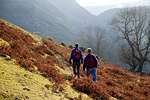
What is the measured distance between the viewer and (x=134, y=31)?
6712cm

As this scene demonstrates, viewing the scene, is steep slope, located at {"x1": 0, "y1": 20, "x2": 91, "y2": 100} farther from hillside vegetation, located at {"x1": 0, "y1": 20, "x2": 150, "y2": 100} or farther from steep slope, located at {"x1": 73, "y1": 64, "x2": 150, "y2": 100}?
steep slope, located at {"x1": 73, "y1": 64, "x2": 150, "y2": 100}

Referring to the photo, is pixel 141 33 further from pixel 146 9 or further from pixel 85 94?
pixel 85 94

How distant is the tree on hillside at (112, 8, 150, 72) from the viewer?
2557 inches

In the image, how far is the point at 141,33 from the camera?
67250 mm

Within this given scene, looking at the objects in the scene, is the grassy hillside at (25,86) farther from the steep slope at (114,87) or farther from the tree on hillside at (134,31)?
the tree on hillside at (134,31)

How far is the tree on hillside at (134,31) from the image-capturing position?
6494 cm

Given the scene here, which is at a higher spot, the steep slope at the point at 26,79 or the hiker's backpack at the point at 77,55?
the hiker's backpack at the point at 77,55

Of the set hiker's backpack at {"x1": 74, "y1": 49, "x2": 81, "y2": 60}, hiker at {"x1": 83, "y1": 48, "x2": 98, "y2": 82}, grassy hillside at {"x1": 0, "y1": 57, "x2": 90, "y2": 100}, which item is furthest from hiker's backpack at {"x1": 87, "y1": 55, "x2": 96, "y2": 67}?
grassy hillside at {"x1": 0, "y1": 57, "x2": 90, "y2": 100}

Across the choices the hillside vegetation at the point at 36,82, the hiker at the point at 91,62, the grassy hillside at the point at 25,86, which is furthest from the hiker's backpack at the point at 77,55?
the grassy hillside at the point at 25,86

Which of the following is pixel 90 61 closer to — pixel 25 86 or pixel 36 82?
pixel 36 82

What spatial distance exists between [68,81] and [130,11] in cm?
5259

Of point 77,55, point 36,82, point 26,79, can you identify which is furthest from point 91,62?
point 26,79

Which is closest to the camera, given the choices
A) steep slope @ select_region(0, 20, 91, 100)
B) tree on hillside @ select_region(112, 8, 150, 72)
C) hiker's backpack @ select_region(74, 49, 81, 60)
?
steep slope @ select_region(0, 20, 91, 100)

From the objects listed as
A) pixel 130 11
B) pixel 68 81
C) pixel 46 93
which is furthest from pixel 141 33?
pixel 46 93
